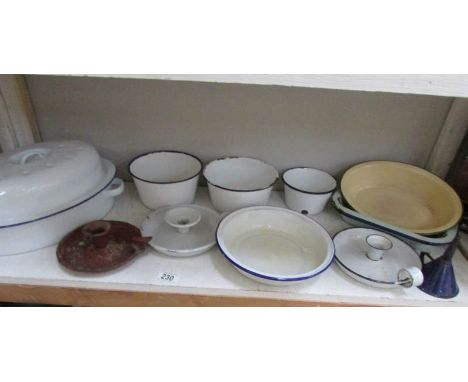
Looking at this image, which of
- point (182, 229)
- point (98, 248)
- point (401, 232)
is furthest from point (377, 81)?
point (98, 248)

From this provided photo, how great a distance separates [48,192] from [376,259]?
2.18ft

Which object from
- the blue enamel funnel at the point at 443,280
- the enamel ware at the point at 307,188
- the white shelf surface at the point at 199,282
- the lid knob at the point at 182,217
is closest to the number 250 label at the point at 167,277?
the white shelf surface at the point at 199,282

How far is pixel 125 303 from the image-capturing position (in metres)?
0.58

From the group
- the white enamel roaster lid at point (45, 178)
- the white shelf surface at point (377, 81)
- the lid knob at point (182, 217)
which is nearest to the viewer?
the white shelf surface at point (377, 81)

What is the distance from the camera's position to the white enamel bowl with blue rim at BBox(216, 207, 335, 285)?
0.63m

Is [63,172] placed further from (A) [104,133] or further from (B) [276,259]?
(B) [276,259]

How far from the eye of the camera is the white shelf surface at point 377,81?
16.8 inches

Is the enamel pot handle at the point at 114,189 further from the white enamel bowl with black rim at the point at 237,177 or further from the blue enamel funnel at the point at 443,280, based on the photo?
the blue enamel funnel at the point at 443,280

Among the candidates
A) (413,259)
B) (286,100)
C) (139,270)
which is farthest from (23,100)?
(413,259)

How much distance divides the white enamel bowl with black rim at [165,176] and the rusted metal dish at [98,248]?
0.34 feet

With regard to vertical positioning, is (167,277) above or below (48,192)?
below

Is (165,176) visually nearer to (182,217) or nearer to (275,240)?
(182,217)

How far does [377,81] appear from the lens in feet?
1.41

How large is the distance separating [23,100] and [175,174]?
0.39 meters
